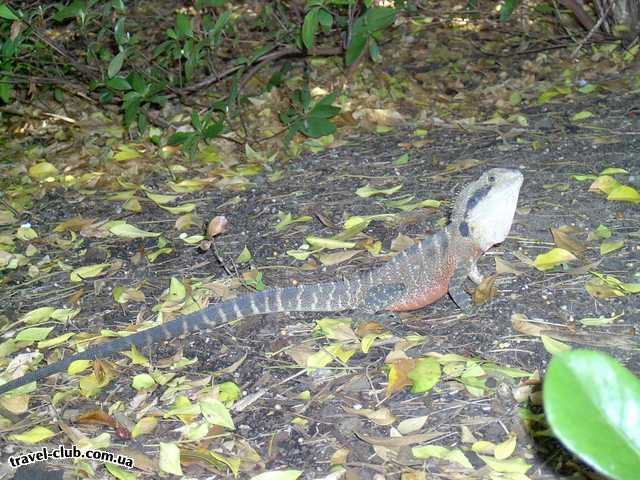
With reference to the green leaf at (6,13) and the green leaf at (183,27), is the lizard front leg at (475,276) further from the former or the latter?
the green leaf at (6,13)

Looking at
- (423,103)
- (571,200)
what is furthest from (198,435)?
(423,103)

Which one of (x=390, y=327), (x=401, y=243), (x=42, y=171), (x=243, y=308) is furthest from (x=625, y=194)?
(x=42, y=171)

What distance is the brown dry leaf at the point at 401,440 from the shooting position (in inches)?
109

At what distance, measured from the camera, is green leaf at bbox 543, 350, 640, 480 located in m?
1.18

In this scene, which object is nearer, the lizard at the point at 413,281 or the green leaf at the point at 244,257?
the lizard at the point at 413,281

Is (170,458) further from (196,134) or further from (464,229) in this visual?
(196,134)

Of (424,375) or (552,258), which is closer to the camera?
(424,375)

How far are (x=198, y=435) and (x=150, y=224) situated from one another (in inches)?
83.6

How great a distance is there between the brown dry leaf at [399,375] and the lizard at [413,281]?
0.56 m

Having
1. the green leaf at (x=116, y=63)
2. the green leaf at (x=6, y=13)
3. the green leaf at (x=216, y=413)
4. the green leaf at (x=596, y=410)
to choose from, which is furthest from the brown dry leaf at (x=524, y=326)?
the green leaf at (x=6, y=13)

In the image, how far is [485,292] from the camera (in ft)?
11.7

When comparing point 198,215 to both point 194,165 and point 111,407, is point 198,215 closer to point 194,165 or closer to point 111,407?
point 194,165

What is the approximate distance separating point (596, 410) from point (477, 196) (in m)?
2.49

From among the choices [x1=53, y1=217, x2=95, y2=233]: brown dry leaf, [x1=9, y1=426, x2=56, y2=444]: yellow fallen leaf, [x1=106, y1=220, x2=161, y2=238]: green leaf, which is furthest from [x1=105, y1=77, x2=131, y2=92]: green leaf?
[x1=9, y1=426, x2=56, y2=444]: yellow fallen leaf
